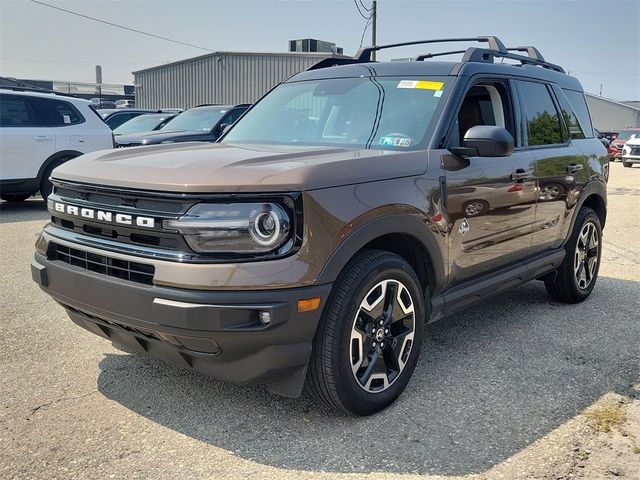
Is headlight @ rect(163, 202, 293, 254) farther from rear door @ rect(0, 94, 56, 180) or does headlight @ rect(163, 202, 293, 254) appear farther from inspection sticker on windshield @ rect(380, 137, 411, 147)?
rear door @ rect(0, 94, 56, 180)

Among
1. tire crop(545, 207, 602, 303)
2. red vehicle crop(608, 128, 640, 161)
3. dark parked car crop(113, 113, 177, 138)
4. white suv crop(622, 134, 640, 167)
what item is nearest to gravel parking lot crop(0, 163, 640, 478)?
tire crop(545, 207, 602, 303)

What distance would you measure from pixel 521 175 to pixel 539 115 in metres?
0.79

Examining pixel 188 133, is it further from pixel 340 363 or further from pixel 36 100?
pixel 340 363

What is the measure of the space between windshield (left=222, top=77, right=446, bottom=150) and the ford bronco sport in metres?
0.01

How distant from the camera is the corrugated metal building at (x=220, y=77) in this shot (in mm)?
28156

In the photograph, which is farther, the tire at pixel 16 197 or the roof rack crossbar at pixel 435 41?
the tire at pixel 16 197

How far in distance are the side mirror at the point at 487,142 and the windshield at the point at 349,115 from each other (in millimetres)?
269

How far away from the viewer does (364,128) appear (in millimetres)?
3801

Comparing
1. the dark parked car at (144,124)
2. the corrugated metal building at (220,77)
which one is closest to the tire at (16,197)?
the dark parked car at (144,124)

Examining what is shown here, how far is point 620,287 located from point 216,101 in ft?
88.3

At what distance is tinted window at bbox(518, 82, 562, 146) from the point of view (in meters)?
4.53

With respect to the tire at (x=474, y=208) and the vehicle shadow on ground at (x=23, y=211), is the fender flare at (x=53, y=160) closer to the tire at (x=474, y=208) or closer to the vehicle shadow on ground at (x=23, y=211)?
the vehicle shadow on ground at (x=23, y=211)

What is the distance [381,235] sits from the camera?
307 cm

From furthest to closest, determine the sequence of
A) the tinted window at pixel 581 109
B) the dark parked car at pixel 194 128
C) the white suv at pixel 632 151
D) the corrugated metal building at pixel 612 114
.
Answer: the corrugated metal building at pixel 612 114 → the white suv at pixel 632 151 → the dark parked car at pixel 194 128 → the tinted window at pixel 581 109
